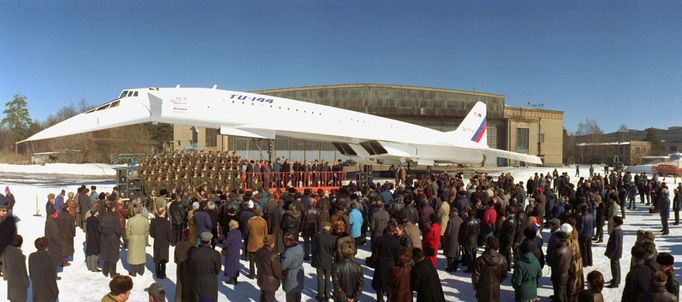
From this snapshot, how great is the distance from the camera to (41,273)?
5504 millimetres

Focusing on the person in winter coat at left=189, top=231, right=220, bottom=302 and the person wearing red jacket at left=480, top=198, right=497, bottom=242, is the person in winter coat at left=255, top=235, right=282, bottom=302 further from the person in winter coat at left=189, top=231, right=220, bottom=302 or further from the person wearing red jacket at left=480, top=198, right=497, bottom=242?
the person wearing red jacket at left=480, top=198, right=497, bottom=242

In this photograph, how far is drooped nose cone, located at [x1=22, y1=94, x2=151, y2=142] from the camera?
679 inches

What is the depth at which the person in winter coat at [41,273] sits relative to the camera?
5.50 metres

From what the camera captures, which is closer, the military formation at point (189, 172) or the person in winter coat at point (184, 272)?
the person in winter coat at point (184, 272)

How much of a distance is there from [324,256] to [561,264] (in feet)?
10.5

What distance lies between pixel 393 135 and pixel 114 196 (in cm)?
1601

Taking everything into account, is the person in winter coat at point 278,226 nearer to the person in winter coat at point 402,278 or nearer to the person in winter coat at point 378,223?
the person in winter coat at point 378,223

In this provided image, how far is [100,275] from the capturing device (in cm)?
777

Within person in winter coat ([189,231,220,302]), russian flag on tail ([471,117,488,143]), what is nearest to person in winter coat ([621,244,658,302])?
person in winter coat ([189,231,220,302])

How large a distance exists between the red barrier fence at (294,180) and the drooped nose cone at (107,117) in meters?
5.02

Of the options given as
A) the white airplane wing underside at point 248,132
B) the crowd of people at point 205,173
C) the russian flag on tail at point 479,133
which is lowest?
the crowd of people at point 205,173

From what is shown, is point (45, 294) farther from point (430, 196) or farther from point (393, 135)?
point (393, 135)

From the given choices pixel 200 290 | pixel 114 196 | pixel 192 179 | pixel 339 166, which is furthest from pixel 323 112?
pixel 200 290

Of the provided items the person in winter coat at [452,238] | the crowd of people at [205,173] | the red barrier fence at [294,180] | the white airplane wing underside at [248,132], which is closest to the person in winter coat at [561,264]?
the person in winter coat at [452,238]
